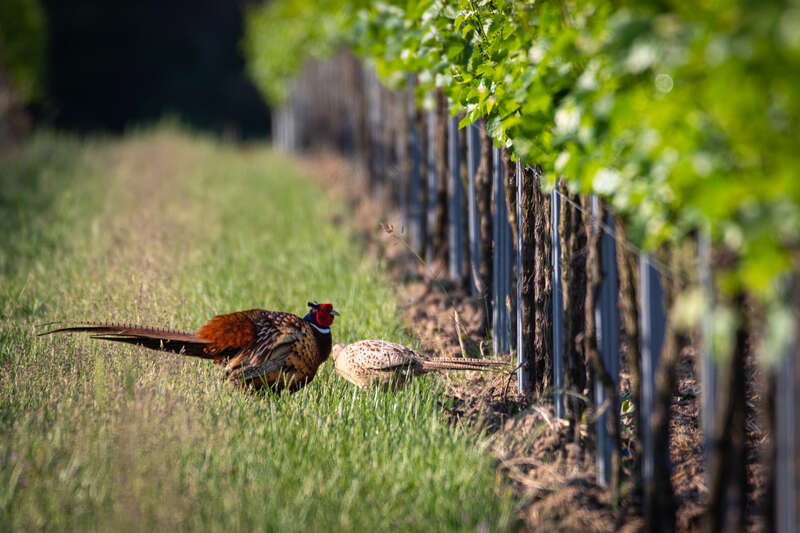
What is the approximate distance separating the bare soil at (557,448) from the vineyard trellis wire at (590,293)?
106mm

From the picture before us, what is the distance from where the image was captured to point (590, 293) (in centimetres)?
308

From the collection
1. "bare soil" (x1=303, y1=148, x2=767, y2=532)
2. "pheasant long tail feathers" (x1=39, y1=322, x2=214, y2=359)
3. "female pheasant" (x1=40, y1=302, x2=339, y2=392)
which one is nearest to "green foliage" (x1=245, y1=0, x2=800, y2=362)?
"bare soil" (x1=303, y1=148, x2=767, y2=532)

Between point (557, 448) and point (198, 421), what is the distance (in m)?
1.60

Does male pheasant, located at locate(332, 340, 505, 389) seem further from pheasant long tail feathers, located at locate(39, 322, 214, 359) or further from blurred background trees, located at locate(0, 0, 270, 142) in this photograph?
blurred background trees, located at locate(0, 0, 270, 142)

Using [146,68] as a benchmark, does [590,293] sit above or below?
below

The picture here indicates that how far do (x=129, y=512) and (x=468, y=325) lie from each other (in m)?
2.94

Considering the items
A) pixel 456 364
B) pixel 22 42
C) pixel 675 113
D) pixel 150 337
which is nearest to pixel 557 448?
pixel 456 364

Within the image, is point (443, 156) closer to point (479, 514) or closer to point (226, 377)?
point (226, 377)

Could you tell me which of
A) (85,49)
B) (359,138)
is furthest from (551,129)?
(85,49)

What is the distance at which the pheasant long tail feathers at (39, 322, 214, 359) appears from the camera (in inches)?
144

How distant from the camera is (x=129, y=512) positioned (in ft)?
8.48

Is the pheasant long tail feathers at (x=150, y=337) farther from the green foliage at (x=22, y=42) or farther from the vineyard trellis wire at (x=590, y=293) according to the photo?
the green foliage at (x=22, y=42)

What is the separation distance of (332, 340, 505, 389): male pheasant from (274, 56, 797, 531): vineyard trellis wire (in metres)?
0.35

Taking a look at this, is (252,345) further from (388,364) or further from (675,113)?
(675,113)
